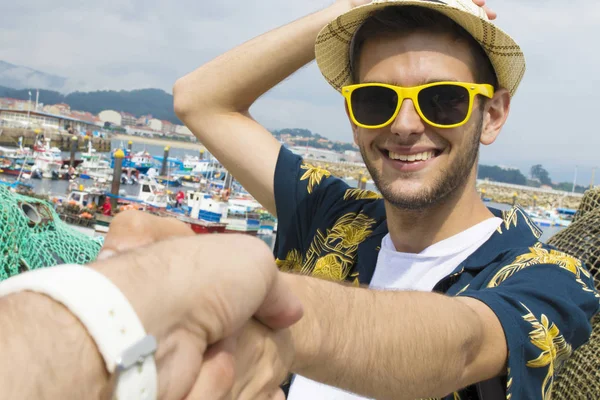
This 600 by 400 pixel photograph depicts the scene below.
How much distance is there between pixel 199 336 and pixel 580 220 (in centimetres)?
273

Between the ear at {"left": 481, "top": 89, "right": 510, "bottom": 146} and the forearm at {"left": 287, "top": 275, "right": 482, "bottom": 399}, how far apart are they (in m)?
1.07

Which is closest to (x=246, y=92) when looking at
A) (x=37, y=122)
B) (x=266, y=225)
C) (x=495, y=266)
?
(x=495, y=266)

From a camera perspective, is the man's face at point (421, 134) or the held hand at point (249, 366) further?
the man's face at point (421, 134)

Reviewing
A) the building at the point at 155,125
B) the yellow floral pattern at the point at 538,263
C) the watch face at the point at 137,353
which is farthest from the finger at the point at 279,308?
the building at the point at 155,125

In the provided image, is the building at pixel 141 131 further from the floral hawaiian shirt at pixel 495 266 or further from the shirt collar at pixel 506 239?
the shirt collar at pixel 506 239

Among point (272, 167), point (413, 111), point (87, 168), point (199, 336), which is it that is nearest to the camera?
point (199, 336)

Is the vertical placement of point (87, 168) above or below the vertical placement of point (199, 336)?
below

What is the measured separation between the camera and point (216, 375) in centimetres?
82

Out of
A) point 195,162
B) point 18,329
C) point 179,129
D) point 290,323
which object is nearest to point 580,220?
point 290,323

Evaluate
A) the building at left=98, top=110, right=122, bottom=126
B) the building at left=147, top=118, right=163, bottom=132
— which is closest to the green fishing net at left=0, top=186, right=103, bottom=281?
the building at left=98, top=110, right=122, bottom=126

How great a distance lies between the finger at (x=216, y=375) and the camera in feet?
2.64

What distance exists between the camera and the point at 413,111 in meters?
2.04

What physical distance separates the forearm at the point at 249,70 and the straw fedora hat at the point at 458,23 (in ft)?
0.63

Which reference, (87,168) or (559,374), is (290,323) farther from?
(87,168)
